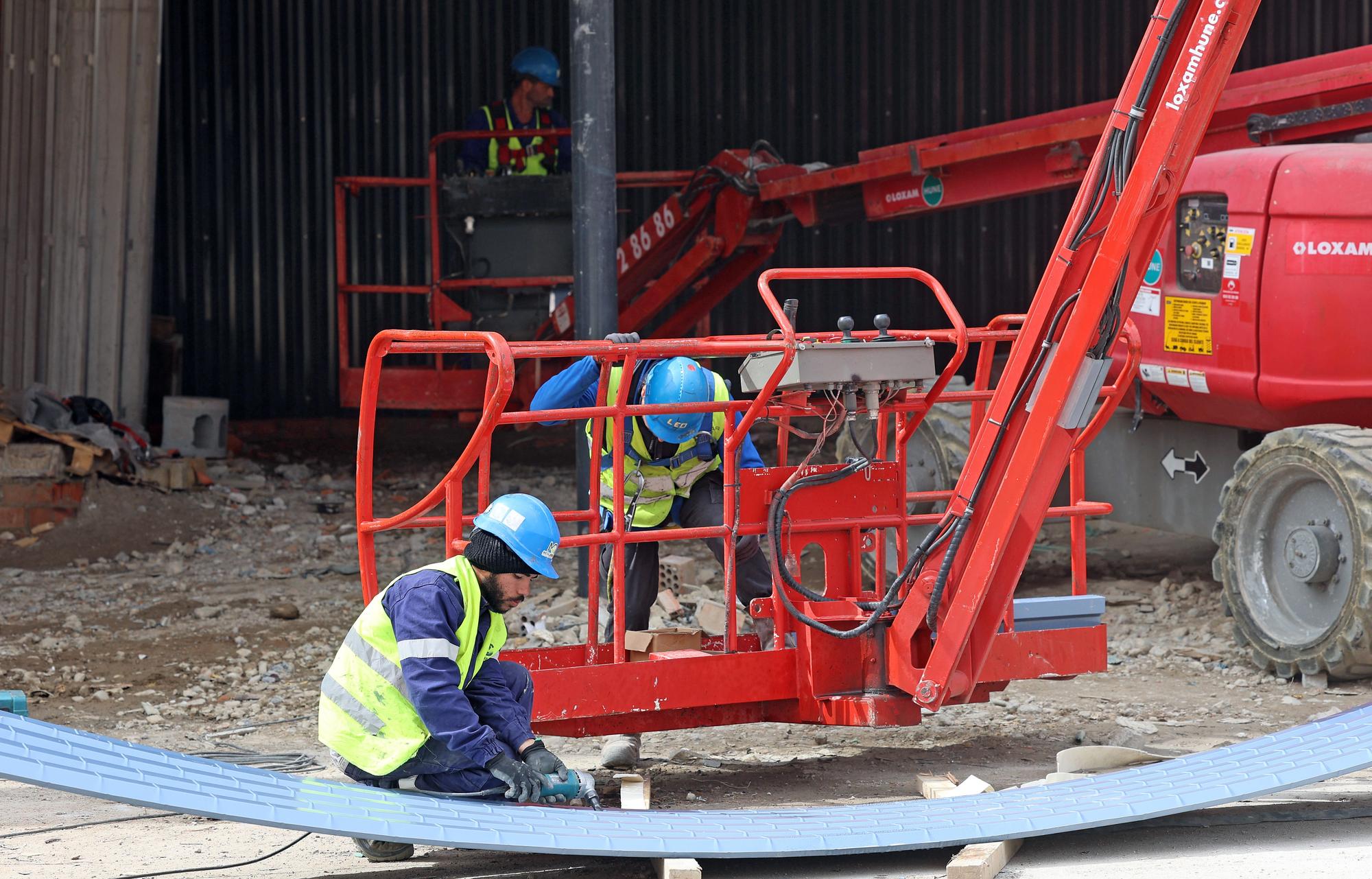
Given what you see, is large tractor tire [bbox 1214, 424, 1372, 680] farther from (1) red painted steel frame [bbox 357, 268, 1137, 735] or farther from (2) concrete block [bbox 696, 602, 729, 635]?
(2) concrete block [bbox 696, 602, 729, 635]

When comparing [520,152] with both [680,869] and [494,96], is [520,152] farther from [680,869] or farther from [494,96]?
[680,869]

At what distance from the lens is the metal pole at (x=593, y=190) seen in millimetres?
7836

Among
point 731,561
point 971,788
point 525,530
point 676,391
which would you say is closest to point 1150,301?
point 676,391

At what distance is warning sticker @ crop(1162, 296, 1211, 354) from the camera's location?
6.80 metres

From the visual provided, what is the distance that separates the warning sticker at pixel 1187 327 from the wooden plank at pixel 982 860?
320cm

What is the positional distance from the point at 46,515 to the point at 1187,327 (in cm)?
685

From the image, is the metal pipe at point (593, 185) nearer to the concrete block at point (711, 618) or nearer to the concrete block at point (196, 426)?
the concrete block at point (711, 618)

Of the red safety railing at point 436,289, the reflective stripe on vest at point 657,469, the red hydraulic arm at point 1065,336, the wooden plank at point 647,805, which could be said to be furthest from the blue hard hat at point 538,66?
the red hydraulic arm at point 1065,336

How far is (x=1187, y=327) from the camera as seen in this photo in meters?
6.89

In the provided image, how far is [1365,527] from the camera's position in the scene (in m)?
6.02

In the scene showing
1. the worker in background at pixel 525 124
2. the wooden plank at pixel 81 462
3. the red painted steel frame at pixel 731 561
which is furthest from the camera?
the worker in background at pixel 525 124

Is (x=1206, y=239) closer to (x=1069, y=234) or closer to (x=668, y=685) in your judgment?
(x=1069, y=234)

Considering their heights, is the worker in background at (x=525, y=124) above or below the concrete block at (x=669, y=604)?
above

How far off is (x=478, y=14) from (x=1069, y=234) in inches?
392
